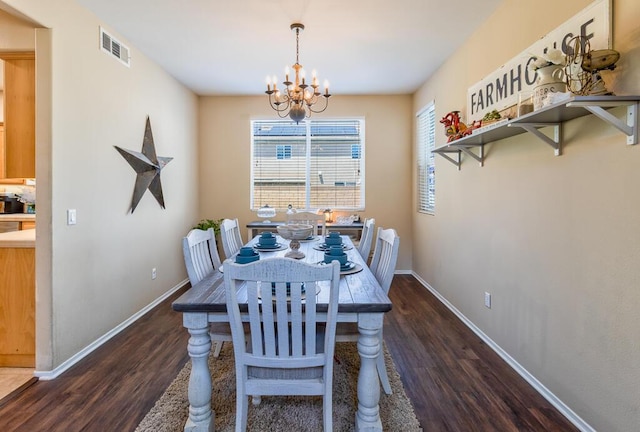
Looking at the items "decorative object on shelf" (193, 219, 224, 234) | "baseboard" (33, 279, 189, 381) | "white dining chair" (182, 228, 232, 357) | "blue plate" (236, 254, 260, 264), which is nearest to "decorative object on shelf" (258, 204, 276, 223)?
"decorative object on shelf" (193, 219, 224, 234)

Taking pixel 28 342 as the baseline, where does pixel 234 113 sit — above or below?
above

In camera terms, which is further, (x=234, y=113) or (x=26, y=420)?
(x=234, y=113)

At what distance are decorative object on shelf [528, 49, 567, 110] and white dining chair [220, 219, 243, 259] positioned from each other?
2286 mm

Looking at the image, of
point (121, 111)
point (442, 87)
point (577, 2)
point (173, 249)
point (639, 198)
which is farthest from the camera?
point (173, 249)

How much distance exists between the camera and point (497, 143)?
274cm

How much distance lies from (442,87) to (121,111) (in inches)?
131

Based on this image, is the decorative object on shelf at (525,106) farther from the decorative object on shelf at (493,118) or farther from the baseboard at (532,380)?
the baseboard at (532,380)

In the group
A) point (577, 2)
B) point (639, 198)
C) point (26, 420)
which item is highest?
point (577, 2)

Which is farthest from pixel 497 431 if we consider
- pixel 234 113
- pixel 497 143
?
pixel 234 113

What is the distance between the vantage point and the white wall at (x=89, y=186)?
7.68 ft

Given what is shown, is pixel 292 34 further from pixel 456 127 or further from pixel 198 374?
pixel 198 374

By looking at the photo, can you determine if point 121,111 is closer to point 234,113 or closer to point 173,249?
point 173,249

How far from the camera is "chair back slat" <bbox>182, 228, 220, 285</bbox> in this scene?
202 centimetres

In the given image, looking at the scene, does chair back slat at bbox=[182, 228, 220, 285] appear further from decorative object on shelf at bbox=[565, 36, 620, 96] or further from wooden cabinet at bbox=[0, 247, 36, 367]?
decorative object on shelf at bbox=[565, 36, 620, 96]
